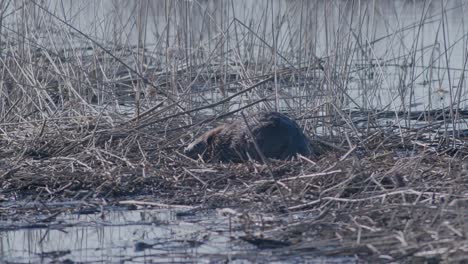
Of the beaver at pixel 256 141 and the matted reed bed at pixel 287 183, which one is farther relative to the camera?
the beaver at pixel 256 141

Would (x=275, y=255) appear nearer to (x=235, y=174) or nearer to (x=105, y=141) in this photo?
(x=235, y=174)

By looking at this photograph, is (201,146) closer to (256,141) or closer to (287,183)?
(256,141)

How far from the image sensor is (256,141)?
6.15 m

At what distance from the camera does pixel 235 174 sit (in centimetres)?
556

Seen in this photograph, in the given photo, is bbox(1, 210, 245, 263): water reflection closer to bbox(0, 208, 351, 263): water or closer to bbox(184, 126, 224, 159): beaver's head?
bbox(0, 208, 351, 263): water

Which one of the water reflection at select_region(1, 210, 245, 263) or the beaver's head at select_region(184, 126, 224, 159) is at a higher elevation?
the beaver's head at select_region(184, 126, 224, 159)

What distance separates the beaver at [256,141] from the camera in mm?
6152

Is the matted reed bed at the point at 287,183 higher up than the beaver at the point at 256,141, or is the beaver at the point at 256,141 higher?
the beaver at the point at 256,141

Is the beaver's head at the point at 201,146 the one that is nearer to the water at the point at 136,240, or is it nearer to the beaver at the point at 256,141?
Answer: the beaver at the point at 256,141

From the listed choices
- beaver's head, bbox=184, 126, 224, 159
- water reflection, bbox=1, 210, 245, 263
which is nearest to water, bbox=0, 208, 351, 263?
water reflection, bbox=1, 210, 245, 263

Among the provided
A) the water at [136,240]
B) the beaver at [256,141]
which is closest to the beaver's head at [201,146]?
the beaver at [256,141]

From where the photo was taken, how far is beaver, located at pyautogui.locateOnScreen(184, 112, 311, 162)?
6.15 meters

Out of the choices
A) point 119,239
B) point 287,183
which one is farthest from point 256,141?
point 119,239

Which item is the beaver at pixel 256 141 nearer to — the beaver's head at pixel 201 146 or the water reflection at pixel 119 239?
the beaver's head at pixel 201 146
